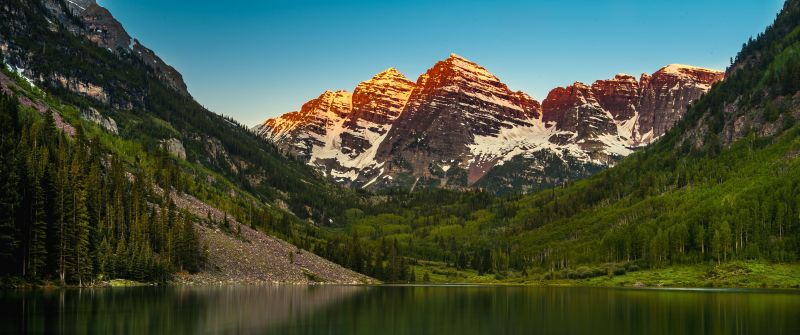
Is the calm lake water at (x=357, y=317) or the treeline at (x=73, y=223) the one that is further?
the treeline at (x=73, y=223)

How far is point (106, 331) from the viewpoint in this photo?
6091cm

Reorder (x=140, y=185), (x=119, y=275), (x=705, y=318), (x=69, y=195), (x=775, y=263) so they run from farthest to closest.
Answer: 1. (x=775, y=263)
2. (x=140, y=185)
3. (x=119, y=275)
4. (x=69, y=195)
5. (x=705, y=318)

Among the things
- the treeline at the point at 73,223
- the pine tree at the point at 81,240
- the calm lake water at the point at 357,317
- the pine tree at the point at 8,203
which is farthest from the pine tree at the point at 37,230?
the calm lake water at the point at 357,317

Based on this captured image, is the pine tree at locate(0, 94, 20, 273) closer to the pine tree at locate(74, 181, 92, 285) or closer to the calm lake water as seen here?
the calm lake water

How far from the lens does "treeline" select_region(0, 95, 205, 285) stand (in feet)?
370

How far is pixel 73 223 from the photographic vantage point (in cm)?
12275

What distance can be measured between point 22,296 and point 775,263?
185 meters

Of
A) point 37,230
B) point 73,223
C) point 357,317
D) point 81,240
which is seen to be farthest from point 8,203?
point 357,317

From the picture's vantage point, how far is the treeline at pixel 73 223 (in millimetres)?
112750

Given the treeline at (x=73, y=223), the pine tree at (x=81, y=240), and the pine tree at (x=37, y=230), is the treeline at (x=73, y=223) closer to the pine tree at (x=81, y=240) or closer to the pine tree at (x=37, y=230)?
the pine tree at (x=81, y=240)

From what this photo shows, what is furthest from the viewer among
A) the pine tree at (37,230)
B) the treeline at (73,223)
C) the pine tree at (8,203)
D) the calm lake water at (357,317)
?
the pine tree at (37,230)

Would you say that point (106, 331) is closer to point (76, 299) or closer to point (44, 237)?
point (76, 299)

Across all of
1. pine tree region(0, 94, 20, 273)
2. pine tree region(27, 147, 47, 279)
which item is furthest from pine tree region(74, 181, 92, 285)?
pine tree region(0, 94, 20, 273)

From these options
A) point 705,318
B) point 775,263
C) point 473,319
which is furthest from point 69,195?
point 775,263
